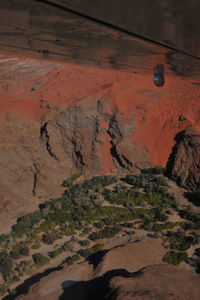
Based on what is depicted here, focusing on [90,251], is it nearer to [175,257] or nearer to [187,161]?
[175,257]

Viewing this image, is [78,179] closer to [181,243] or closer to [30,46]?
[181,243]

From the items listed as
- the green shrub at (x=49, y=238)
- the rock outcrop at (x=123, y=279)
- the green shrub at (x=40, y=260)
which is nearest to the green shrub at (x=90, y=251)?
the rock outcrop at (x=123, y=279)

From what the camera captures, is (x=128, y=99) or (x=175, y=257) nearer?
(x=175, y=257)

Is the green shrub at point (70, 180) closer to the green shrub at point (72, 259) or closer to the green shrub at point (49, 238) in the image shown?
the green shrub at point (49, 238)

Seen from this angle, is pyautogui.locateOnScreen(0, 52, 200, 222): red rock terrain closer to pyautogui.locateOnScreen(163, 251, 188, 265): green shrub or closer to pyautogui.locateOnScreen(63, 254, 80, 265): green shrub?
pyautogui.locateOnScreen(63, 254, 80, 265): green shrub

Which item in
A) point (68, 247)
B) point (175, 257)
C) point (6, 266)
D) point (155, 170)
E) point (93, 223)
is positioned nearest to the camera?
point (175, 257)

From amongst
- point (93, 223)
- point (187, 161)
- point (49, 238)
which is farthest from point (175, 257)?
point (187, 161)
